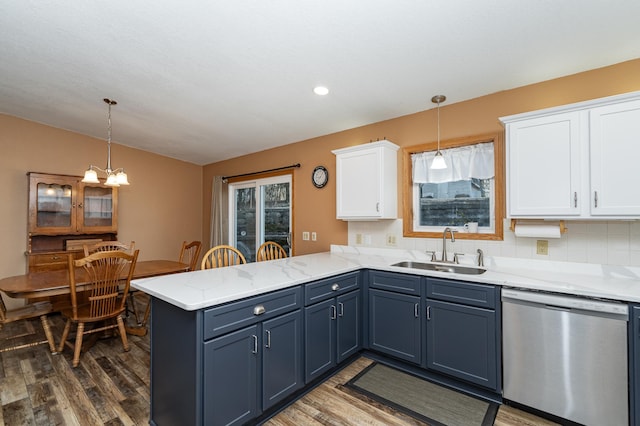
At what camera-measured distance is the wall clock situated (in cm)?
379

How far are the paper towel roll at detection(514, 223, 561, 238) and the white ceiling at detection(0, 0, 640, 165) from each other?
46.5 inches

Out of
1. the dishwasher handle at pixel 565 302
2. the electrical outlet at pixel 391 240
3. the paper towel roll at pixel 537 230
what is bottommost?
the dishwasher handle at pixel 565 302

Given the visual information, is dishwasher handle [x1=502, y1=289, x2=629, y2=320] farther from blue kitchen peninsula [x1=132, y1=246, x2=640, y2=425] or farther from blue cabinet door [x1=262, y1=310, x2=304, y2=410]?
blue cabinet door [x1=262, y1=310, x2=304, y2=410]

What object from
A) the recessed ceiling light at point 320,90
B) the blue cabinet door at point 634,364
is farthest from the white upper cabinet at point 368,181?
the blue cabinet door at point 634,364

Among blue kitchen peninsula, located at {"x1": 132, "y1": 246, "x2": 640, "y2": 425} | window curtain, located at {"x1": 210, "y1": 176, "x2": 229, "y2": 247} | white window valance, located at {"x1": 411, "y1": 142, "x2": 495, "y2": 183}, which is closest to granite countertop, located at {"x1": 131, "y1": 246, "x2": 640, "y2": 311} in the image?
blue kitchen peninsula, located at {"x1": 132, "y1": 246, "x2": 640, "y2": 425}

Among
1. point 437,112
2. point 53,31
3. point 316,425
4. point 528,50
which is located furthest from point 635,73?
point 53,31

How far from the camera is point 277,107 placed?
3.07 metres

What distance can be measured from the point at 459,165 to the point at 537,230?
90 cm

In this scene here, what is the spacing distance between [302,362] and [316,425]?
380 millimetres

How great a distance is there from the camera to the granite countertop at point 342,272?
5.49ft

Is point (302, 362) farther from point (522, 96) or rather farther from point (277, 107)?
point (522, 96)

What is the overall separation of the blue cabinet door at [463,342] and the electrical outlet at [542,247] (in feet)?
2.50

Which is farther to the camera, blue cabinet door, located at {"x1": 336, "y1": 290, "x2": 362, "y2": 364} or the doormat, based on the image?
blue cabinet door, located at {"x1": 336, "y1": 290, "x2": 362, "y2": 364}

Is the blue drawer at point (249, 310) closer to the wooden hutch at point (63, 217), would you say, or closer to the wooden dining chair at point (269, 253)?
the wooden dining chair at point (269, 253)
